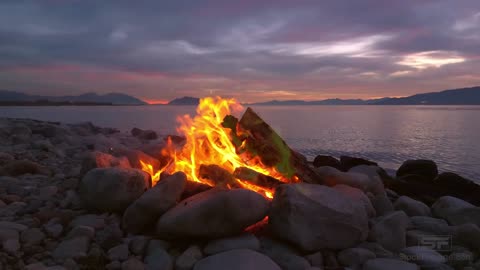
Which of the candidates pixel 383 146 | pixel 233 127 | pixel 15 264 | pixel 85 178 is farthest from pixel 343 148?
pixel 15 264

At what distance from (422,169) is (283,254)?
11.6m

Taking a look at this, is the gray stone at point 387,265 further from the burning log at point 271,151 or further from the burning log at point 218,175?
the burning log at point 218,175

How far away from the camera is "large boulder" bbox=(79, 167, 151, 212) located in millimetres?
6789

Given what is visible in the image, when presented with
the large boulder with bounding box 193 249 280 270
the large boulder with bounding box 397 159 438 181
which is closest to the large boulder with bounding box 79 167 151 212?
the large boulder with bounding box 193 249 280 270

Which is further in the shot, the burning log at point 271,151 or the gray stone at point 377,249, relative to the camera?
the burning log at point 271,151

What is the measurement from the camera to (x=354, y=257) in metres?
5.74

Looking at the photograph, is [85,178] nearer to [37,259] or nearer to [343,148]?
[37,259]

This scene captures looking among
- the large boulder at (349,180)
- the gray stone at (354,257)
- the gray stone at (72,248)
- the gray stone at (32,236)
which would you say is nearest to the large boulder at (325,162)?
the large boulder at (349,180)

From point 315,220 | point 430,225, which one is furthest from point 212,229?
point 430,225

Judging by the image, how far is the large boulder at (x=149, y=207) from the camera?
20.7ft

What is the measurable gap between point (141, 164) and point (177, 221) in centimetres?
329

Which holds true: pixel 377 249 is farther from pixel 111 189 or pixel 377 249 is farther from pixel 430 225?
pixel 111 189

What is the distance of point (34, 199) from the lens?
7344mm

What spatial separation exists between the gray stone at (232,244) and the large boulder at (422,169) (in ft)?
36.8
